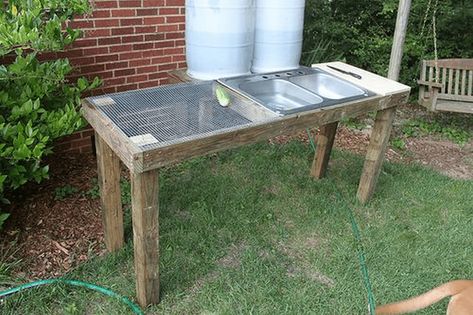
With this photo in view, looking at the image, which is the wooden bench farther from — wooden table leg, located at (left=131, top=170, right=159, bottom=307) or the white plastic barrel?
wooden table leg, located at (left=131, top=170, right=159, bottom=307)

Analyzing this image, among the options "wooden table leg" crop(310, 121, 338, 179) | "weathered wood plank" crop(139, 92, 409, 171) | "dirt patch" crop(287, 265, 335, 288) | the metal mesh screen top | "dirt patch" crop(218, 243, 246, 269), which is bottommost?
"dirt patch" crop(287, 265, 335, 288)

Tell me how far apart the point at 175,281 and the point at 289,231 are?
0.91m

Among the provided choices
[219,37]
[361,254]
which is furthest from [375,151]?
[219,37]

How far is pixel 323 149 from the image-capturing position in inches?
141

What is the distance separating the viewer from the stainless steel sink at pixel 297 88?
2.53m

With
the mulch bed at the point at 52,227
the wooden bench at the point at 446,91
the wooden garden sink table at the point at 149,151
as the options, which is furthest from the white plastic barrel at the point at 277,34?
the wooden bench at the point at 446,91

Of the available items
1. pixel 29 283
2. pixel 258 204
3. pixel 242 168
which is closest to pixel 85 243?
pixel 29 283

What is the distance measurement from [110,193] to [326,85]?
5.03 ft

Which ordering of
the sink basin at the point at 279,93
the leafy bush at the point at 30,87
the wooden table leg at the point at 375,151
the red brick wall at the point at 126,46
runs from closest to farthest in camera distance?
the leafy bush at the point at 30,87
the sink basin at the point at 279,93
the wooden table leg at the point at 375,151
the red brick wall at the point at 126,46

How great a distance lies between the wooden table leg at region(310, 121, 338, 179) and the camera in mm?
3521

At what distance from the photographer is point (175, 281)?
2.47m

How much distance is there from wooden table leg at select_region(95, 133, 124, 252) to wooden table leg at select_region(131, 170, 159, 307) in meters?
0.43

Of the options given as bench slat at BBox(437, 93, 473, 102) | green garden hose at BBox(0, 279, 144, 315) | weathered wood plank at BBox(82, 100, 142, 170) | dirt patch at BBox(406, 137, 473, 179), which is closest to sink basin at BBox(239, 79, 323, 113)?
weathered wood plank at BBox(82, 100, 142, 170)

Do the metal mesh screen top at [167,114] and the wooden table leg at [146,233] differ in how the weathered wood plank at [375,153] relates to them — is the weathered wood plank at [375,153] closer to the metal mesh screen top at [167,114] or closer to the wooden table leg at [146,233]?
the metal mesh screen top at [167,114]
